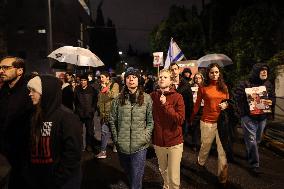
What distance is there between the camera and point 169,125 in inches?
200

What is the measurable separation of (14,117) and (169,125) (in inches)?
82.7

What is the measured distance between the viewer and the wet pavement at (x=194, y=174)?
6.45m

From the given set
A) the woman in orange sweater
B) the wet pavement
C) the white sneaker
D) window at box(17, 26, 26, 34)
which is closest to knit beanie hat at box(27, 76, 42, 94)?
the wet pavement

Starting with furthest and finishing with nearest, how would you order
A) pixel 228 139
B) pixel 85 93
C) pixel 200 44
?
pixel 200 44 → pixel 85 93 → pixel 228 139

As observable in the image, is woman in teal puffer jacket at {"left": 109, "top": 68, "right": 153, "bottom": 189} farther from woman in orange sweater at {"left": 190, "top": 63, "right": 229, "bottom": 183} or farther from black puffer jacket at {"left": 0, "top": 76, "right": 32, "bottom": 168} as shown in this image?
woman in orange sweater at {"left": 190, "top": 63, "right": 229, "bottom": 183}

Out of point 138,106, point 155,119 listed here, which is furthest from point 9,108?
point 155,119

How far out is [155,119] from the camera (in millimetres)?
5133

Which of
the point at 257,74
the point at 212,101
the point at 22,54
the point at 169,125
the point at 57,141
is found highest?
the point at 22,54

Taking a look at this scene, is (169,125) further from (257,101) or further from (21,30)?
(21,30)

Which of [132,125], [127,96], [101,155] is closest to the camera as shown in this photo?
[132,125]

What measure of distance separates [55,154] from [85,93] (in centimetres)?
578

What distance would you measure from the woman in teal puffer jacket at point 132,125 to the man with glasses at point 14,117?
3.91 feet

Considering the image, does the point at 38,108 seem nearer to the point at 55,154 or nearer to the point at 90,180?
the point at 55,154

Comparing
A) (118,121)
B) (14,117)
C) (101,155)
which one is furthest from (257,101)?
(14,117)
